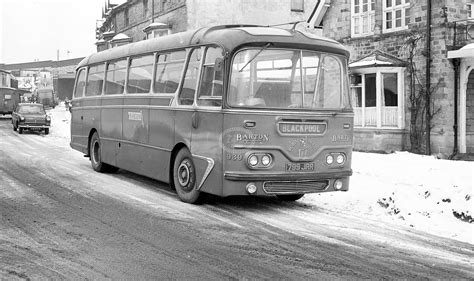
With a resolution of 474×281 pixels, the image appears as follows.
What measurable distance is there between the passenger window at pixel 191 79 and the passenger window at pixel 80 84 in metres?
5.99

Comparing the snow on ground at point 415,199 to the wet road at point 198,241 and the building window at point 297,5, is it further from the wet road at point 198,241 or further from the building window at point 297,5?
the building window at point 297,5

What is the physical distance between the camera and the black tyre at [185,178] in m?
8.89

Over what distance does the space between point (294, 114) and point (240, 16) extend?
83.0ft

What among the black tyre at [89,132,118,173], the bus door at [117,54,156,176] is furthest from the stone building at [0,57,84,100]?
the bus door at [117,54,156,176]

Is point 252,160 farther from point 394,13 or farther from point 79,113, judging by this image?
point 394,13

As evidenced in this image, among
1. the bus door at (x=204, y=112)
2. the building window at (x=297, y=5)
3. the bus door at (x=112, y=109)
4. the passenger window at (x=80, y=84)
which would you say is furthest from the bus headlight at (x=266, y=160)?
the building window at (x=297, y=5)

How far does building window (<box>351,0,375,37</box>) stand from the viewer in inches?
822

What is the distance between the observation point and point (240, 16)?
32594 mm

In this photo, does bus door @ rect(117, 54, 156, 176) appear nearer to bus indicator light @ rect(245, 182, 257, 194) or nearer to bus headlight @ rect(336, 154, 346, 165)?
bus indicator light @ rect(245, 182, 257, 194)

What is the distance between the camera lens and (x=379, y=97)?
66.4 ft

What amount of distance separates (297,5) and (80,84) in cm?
2286

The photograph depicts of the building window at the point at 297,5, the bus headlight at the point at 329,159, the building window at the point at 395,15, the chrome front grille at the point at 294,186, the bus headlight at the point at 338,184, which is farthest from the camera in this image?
the building window at the point at 297,5

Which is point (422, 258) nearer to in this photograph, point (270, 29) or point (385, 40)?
point (270, 29)

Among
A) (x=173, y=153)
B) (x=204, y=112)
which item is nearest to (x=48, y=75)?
(x=173, y=153)
